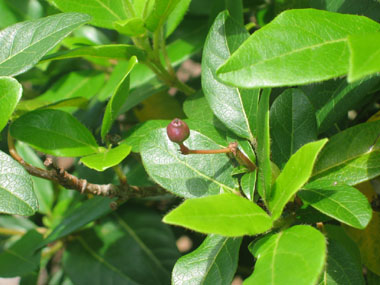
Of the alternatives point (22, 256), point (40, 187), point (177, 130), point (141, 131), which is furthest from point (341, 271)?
point (40, 187)

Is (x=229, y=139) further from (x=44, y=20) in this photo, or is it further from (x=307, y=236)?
(x=44, y=20)

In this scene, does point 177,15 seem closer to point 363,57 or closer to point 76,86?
point 76,86

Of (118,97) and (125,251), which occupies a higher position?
(118,97)

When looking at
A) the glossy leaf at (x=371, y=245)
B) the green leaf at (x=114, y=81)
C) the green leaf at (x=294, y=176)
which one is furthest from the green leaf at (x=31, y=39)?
the glossy leaf at (x=371, y=245)

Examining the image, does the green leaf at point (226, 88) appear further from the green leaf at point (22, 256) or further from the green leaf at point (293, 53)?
the green leaf at point (22, 256)

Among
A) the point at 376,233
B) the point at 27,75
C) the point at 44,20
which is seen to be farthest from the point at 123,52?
the point at 376,233

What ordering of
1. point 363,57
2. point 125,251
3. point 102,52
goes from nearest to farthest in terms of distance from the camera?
1. point 363,57
2. point 102,52
3. point 125,251

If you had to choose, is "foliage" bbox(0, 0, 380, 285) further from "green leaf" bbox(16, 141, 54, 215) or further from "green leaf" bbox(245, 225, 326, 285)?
"green leaf" bbox(16, 141, 54, 215)
